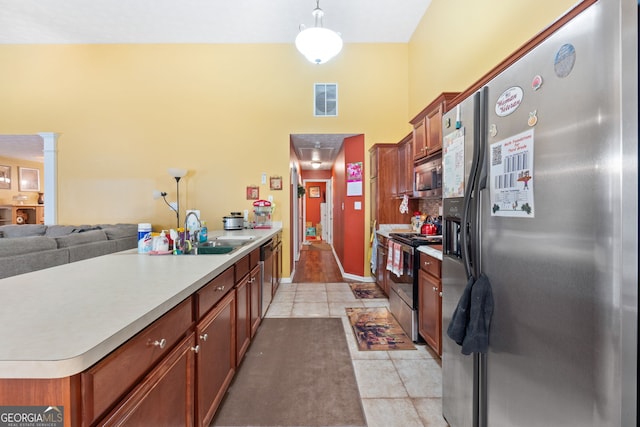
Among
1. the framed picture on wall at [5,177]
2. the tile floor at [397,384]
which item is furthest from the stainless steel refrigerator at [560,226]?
the framed picture on wall at [5,177]

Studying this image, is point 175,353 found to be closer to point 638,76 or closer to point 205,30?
point 638,76

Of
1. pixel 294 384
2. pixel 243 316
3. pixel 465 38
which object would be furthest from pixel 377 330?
pixel 465 38

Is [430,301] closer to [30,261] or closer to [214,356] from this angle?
[214,356]

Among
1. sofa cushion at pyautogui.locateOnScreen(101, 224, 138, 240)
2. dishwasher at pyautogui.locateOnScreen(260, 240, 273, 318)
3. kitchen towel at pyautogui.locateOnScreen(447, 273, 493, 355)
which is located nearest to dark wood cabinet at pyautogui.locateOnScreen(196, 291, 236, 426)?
dishwasher at pyautogui.locateOnScreen(260, 240, 273, 318)

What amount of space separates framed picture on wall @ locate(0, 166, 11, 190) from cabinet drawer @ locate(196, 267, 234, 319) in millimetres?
8913

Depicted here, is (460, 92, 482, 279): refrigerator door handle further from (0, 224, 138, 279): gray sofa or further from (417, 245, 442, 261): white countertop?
(0, 224, 138, 279): gray sofa

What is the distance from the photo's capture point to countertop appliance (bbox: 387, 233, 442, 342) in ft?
7.84

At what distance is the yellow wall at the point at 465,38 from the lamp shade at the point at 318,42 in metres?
1.29

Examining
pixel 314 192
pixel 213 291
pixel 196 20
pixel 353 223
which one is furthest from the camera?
pixel 314 192

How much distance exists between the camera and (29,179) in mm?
7488

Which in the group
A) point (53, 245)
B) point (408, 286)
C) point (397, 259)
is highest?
point (53, 245)

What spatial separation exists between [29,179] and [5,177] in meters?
0.63

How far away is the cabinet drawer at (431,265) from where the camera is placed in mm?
1999

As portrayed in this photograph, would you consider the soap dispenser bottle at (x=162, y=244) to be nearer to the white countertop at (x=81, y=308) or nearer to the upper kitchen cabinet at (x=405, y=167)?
the white countertop at (x=81, y=308)
